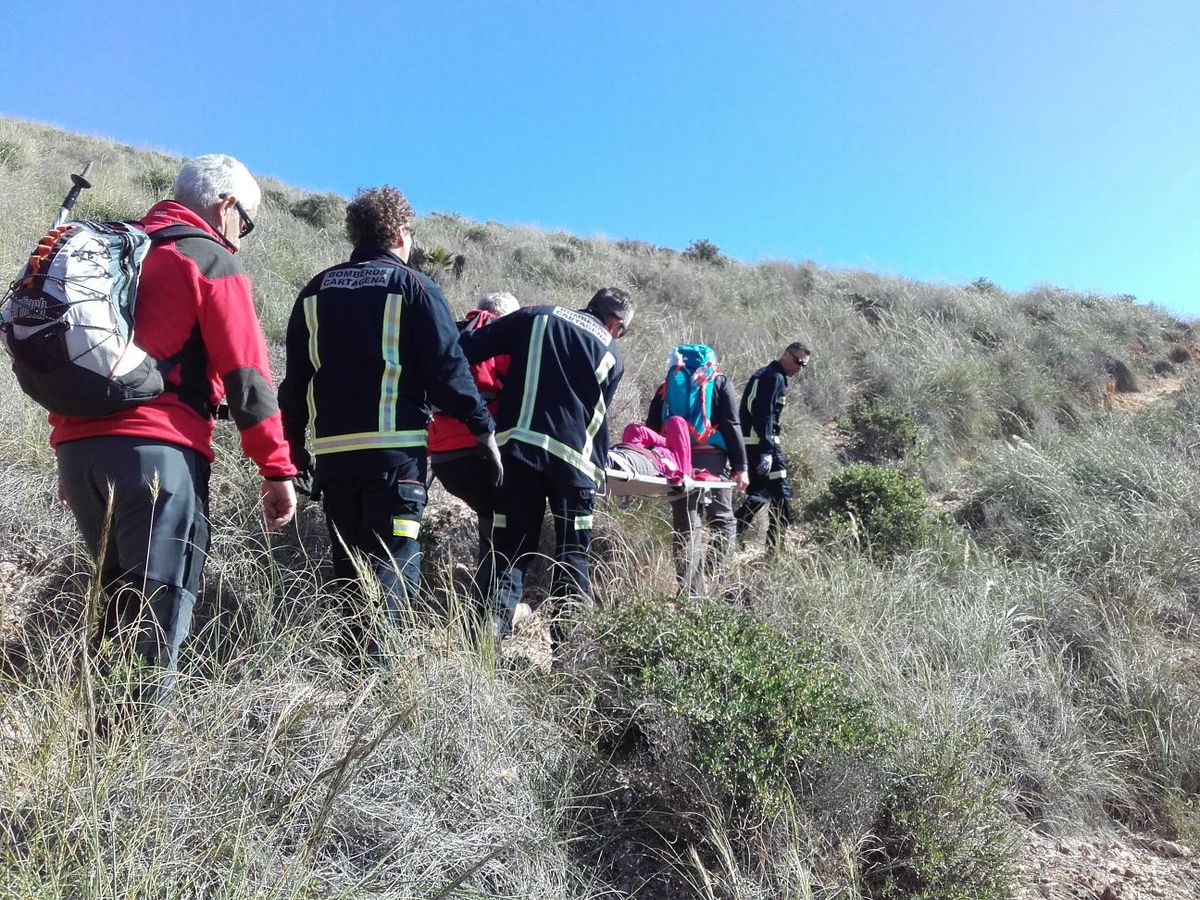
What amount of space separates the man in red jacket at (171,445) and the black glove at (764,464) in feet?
15.3

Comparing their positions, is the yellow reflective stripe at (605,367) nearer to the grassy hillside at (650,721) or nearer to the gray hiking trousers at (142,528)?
the grassy hillside at (650,721)

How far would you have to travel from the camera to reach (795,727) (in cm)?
257

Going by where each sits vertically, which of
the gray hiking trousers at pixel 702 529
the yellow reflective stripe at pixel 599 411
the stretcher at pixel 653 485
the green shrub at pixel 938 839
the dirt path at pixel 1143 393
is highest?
the dirt path at pixel 1143 393

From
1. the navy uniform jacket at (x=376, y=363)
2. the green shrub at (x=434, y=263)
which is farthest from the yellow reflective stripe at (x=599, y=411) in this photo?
the green shrub at (x=434, y=263)

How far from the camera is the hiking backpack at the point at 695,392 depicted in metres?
5.57

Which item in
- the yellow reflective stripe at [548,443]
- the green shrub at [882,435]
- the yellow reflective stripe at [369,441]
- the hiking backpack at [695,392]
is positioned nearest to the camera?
the yellow reflective stripe at [369,441]

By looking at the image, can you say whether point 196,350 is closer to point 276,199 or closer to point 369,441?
point 369,441

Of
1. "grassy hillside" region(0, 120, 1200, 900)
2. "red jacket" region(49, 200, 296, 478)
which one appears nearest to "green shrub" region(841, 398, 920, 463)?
"grassy hillside" region(0, 120, 1200, 900)

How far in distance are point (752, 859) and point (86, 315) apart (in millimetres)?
2415

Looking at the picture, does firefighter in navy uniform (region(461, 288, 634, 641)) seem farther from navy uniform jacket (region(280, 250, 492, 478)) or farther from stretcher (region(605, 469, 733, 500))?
navy uniform jacket (region(280, 250, 492, 478))

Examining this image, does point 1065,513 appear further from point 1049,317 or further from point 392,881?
point 1049,317

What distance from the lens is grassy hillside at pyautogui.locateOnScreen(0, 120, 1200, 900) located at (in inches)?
75.5

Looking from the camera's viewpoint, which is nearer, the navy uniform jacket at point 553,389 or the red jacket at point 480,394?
the navy uniform jacket at point 553,389

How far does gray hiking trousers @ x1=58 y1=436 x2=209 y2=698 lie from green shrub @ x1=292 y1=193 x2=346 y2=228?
41.0 ft
